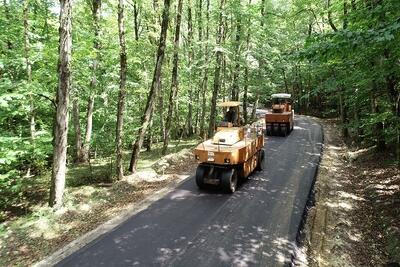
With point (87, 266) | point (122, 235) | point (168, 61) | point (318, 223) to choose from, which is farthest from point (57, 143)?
point (168, 61)

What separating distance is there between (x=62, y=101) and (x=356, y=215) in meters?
9.34

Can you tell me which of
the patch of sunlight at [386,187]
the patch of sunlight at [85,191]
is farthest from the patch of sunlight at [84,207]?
the patch of sunlight at [386,187]

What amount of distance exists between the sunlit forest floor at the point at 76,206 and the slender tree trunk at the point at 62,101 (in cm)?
67

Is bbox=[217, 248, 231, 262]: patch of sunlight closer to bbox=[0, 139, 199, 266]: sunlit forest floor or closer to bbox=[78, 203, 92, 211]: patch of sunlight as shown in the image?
bbox=[0, 139, 199, 266]: sunlit forest floor

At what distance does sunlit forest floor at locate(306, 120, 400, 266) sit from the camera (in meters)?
7.93

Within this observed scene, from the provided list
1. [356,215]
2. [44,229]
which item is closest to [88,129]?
[44,229]

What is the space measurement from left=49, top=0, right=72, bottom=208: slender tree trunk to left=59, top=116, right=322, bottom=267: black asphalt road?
8.12 feet

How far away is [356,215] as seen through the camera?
10.2m

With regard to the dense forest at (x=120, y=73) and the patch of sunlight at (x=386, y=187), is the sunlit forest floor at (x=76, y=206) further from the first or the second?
the patch of sunlight at (x=386, y=187)

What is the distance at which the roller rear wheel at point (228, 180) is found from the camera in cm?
1126

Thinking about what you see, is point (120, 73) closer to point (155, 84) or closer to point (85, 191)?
point (155, 84)

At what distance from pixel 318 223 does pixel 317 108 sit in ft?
129

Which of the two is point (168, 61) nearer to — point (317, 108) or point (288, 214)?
point (288, 214)

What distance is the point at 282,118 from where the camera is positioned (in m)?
23.0
